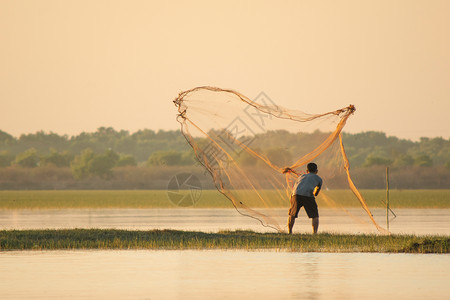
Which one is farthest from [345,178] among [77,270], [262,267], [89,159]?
[89,159]

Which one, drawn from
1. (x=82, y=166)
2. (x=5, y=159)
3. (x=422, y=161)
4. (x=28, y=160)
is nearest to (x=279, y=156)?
(x=422, y=161)

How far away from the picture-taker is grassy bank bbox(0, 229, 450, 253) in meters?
18.3

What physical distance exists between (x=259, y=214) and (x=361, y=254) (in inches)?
179

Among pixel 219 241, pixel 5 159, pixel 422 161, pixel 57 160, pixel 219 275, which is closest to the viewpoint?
pixel 219 275

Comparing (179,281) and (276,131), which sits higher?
(276,131)

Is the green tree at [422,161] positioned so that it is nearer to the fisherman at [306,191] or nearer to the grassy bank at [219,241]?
the fisherman at [306,191]

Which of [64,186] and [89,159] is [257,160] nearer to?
[64,186]

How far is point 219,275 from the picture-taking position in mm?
14062

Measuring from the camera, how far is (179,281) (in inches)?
529

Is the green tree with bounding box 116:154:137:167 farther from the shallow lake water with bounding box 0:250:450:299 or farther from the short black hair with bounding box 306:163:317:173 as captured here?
the shallow lake water with bounding box 0:250:450:299

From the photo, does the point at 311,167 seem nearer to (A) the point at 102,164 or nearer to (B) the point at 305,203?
(B) the point at 305,203

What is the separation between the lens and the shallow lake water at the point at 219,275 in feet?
39.7

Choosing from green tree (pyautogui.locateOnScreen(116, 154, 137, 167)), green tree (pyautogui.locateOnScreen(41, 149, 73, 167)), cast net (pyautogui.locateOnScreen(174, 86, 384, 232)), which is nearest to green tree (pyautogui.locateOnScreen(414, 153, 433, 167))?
green tree (pyautogui.locateOnScreen(116, 154, 137, 167))

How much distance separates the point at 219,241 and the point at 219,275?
5.69 metres
